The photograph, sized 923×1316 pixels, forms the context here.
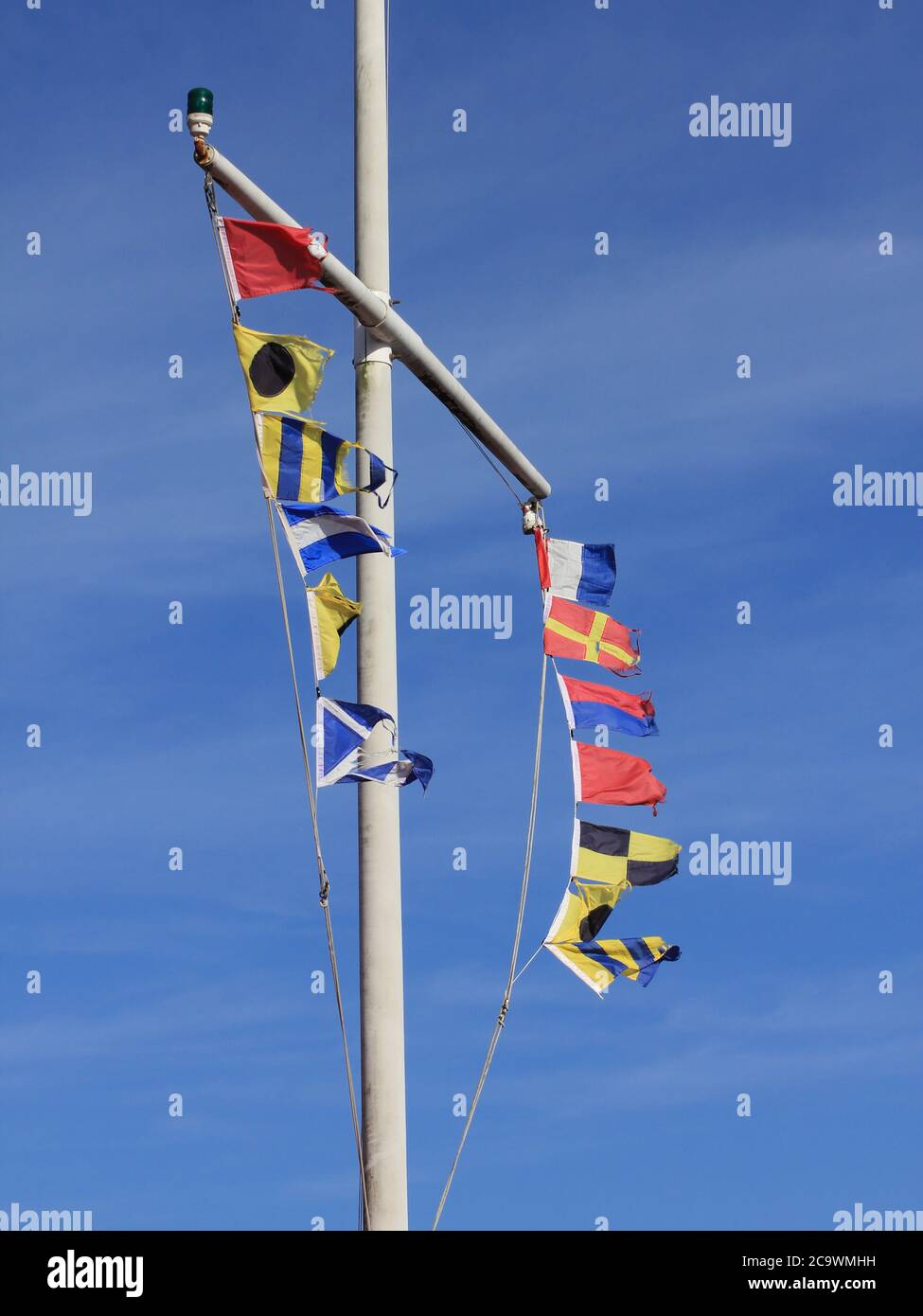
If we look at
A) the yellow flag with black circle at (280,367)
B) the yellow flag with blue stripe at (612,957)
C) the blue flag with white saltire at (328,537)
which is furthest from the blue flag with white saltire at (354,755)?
the yellow flag with blue stripe at (612,957)

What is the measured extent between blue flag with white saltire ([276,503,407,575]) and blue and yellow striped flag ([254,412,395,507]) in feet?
0.87

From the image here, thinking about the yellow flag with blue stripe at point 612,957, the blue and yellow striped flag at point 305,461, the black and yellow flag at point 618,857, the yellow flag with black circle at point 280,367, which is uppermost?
the yellow flag with black circle at point 280,367

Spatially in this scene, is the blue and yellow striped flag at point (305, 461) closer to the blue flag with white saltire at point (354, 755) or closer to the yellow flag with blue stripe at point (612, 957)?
the blue flag with white saltire at point (354, 755)

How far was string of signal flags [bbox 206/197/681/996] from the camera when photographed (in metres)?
12.9

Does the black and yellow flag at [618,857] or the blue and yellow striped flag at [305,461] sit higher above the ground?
the blue and yellow striped flag at [305,461]

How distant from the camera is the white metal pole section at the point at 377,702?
12.5 meters

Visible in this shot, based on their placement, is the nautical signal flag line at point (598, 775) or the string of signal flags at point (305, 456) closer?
the string of signal flags at point (305, 456)

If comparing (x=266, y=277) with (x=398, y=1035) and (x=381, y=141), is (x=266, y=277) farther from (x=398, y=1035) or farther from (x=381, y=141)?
(x=398, y=1035)

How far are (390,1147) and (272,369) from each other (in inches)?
214

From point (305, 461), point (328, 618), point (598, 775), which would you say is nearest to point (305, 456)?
point (305, 461)
